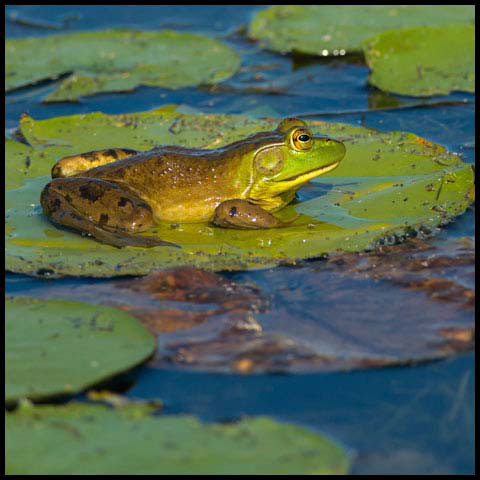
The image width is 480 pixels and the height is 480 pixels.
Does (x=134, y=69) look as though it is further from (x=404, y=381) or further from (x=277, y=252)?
(x=404, y=381)

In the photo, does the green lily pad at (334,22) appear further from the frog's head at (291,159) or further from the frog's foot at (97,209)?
the frog's foot at (97,209)

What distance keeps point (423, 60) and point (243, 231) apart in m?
3.79

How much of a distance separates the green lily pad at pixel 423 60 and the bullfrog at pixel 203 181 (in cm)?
269

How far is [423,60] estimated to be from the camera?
9.71m

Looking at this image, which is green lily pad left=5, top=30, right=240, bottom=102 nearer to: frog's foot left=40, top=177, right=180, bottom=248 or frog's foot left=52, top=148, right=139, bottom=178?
frog's foot left=52, top=148, right=139, bottom=178

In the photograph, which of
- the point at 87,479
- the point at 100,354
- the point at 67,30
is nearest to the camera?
the point at 87,479

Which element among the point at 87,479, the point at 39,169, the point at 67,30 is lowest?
the point at 87,479

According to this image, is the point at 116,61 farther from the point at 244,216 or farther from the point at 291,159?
the point at 244,216

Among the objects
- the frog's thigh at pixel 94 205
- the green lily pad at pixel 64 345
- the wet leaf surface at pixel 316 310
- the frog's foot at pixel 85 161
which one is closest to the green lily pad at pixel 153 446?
the green lily pad at pixel 64 345

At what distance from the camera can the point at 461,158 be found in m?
7.96

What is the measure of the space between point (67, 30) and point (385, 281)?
6.96 meters

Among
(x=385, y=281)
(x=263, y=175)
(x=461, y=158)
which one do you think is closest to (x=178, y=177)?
(x=263, y=175)

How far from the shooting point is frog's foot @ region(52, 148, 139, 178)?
7215mm

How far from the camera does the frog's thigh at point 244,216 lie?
667 cm
